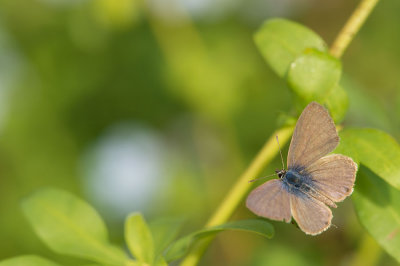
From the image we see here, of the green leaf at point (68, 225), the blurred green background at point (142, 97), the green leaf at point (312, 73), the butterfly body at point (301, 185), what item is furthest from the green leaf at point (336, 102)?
the blurred green background at point (142, 97)

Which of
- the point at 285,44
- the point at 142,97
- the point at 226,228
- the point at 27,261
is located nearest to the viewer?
the point at 226,228

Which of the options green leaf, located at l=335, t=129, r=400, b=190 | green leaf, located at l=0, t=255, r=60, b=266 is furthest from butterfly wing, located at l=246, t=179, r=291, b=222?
green leaf, located at l=0, t=255, r=60, b=266

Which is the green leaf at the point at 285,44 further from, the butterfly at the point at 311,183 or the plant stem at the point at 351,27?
the butterfly at the point at 311,183

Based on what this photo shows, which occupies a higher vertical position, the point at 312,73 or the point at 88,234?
the point at 312,73

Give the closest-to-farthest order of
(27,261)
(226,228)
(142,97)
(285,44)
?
(226,228) < (27,261) < (285,44) < (142,97)

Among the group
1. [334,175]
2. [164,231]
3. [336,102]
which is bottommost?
[164,231]

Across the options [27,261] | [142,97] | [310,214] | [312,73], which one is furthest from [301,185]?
[142,97]

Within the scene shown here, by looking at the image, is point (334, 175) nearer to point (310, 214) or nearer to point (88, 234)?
point (310, 214)
